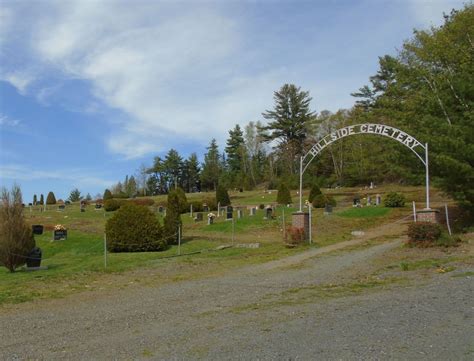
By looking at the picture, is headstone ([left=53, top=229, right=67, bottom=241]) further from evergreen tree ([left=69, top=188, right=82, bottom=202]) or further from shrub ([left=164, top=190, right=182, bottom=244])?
evergreen tree ([left=69, top=188, right=82, bottom=202])

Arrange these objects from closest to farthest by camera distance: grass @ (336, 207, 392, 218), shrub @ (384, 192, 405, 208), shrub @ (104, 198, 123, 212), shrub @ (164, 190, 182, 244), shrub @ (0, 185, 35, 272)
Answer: shrub @ (0, 185, 35, 272) → shrub @ (164, 190, 182, 244) → grass @ (336, 207, 392, 218) → shrub @ (384, 192, 405, 208) → shrub @ (104, 198, 123, 212)

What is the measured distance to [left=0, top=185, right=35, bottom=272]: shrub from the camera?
16375 millimetres

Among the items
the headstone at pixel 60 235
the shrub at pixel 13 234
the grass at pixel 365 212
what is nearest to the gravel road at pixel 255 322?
the shrub at pixel 13 234

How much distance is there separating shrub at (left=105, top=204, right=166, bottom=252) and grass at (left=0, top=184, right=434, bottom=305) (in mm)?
708

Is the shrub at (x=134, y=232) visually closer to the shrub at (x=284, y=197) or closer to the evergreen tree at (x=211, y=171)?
the shrub at (x=284, y=197)

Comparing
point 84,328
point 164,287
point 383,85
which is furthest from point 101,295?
point 383,85

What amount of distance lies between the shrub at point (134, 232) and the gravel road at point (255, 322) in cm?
965

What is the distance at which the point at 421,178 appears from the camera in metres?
23.9

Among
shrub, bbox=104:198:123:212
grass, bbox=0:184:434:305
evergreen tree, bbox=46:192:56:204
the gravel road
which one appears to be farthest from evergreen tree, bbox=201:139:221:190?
the gravel road

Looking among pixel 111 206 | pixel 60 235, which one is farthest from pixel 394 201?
pixel 111 206

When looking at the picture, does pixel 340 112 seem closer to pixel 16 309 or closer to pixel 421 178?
pixel 421 178

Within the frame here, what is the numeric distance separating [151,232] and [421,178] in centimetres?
1301

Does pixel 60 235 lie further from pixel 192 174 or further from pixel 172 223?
pixel 192 174

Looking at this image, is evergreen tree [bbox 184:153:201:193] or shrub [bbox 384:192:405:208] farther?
evergreen tree [bbox 184:153:201:193]
